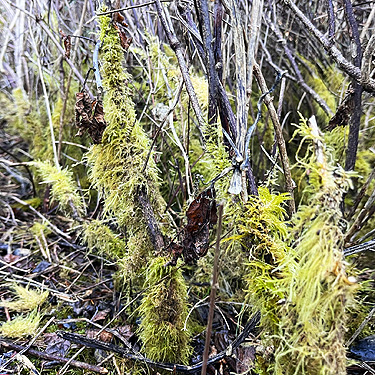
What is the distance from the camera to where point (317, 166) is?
698mm

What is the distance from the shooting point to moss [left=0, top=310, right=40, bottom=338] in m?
1.39

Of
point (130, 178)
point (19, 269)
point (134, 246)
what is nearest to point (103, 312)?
point (134, 246)

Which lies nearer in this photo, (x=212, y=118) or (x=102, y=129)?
(x=212, y=118)

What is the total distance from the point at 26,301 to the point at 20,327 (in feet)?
0.58

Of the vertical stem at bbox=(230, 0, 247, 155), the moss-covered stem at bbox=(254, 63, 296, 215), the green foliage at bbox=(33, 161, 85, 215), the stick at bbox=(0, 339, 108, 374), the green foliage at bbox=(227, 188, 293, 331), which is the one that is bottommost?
Result: the stick at bbox=(0, 339, 108, 374)

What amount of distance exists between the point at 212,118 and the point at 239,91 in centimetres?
19

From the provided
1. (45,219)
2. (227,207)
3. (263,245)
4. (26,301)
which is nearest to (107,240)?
(26,301)

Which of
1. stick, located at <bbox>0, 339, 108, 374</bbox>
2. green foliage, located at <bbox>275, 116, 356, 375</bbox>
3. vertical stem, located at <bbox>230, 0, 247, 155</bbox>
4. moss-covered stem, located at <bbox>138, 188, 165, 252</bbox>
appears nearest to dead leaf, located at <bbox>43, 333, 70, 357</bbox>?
stick, located at <bbox>0, 339, 108, 374</bbox>

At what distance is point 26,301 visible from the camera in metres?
1.56

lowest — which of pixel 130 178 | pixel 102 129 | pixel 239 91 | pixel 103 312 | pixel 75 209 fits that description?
pixel 103 312

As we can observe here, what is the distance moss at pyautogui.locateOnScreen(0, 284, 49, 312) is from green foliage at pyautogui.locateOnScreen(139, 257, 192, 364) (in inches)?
25.5

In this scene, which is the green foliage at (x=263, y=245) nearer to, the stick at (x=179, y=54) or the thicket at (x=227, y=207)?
the thicket at (x=227, y=207)

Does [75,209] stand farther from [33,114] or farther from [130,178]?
[33,114]

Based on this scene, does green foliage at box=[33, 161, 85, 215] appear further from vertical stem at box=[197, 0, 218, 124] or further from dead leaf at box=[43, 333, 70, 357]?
vertical stem at box=[197, 0, 218, 124]
